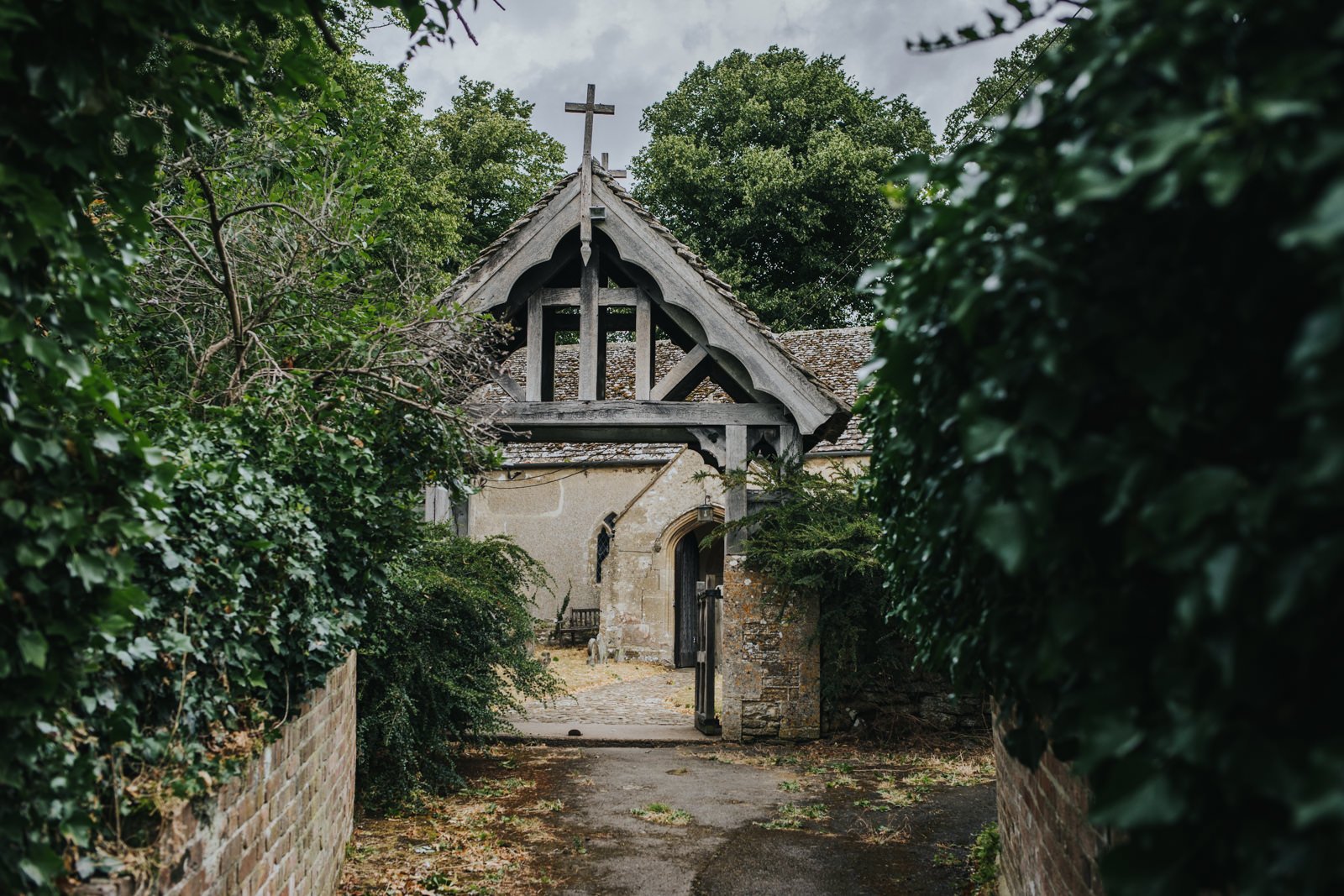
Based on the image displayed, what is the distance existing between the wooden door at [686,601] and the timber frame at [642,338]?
8.37 meters

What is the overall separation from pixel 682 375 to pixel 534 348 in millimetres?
1714

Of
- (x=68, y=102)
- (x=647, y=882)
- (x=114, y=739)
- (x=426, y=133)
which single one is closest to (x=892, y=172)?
(x=68, y=102)

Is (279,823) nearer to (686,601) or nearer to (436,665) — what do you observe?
(436,665)

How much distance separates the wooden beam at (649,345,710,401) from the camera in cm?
1051

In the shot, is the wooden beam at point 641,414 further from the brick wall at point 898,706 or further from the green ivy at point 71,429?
the green ivy at point 71,429

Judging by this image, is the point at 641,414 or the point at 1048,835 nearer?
the point at 1048,835

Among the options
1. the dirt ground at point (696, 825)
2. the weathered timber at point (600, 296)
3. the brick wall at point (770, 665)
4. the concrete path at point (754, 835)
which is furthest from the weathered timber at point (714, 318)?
the concrete path at point (754, 835)

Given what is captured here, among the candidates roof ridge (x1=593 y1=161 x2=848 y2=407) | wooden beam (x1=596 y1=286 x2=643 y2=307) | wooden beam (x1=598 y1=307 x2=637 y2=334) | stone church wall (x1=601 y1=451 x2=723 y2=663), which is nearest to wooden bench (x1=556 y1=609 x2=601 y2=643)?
stone church wall (x1=601 y1=451 x2=723 y2=663)

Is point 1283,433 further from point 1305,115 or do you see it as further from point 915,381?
point 915,381

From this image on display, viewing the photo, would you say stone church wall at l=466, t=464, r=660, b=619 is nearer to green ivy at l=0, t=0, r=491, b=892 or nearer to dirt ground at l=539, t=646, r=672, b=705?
dirt ground at l=539, t=646, r=672, b=705

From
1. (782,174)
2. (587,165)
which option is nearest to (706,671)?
(587,165)

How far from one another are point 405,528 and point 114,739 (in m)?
2.96

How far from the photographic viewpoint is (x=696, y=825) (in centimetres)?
730

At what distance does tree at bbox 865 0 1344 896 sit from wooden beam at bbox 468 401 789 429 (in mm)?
8700
